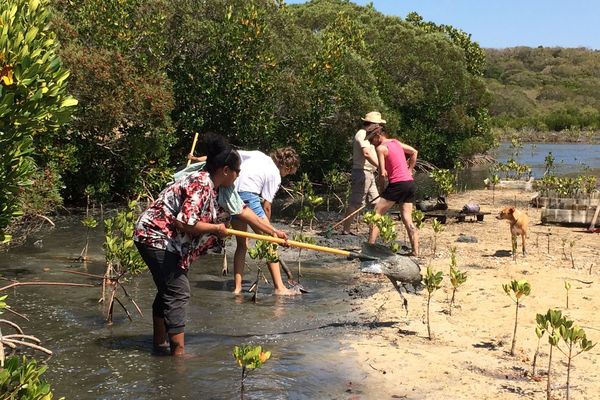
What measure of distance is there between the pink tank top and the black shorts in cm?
6

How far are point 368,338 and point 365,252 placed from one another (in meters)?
1.04

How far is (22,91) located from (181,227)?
1831mm

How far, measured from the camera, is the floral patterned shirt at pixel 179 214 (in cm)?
536

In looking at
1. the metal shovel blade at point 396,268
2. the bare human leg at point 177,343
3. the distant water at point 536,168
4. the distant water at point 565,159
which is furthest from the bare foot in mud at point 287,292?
the distant water at point 565,159

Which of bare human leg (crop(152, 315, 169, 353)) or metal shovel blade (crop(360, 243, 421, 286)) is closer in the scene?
bare human leg (crop(152, 315, 169, 353))

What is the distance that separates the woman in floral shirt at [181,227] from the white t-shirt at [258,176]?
6.40 ft

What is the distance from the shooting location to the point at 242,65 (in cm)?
1667

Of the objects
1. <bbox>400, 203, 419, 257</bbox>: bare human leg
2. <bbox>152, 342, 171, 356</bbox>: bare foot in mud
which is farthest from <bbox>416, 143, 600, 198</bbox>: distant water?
<bbox>152, 342, 171, 356</bbox>: bare foot in mud

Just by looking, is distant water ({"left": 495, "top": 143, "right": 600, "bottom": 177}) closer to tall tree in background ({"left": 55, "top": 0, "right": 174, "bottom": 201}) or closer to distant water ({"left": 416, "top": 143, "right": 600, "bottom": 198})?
distant water ({"left": 416, "top": 143, "right": 600, "bottom": 198})

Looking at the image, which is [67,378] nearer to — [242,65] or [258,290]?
[258,290]

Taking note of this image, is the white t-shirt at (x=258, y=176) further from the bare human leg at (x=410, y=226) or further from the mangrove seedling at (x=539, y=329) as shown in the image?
the mangrove seedling at (x=539, y=329)

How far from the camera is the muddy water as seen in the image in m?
5.20

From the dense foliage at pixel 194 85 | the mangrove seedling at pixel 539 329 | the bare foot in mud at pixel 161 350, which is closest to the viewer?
the mangrove seedling at pixel 539 329

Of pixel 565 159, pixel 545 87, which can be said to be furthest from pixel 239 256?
pixel 545 87
